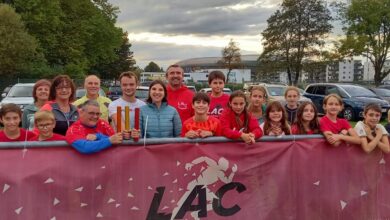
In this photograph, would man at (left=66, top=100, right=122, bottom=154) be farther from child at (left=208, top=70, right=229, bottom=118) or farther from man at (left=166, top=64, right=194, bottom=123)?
child at (left=208, top=70, right=229, bottom=118)

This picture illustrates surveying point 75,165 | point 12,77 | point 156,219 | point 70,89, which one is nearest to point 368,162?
point 156,219

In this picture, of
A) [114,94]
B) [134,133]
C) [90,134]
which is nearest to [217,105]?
[134,133]

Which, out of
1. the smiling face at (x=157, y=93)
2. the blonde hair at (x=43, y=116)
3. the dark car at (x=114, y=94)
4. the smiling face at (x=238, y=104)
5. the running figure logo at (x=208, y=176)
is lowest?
the dark car at (x=114, y=94)

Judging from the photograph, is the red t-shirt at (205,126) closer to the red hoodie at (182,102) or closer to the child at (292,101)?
the red hoodie at (182,102)

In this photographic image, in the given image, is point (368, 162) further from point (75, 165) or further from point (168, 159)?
point (75, 165)

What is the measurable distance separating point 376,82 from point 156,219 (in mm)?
51252

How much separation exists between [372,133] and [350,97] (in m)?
16.3

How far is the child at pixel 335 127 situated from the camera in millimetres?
4336

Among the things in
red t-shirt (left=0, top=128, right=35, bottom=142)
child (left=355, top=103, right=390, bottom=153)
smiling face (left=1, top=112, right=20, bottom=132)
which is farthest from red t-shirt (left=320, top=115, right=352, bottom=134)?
smiling face (left=1, top=112, right=20, bottom=132)

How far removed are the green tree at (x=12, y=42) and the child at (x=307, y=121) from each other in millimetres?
30044

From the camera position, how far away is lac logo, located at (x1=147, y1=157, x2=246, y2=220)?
4070 mm

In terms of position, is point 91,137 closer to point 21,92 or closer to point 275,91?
point 21,92

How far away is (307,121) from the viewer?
4758mm

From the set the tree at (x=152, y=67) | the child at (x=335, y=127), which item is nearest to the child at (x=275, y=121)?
the child at (x=335, y=127)
